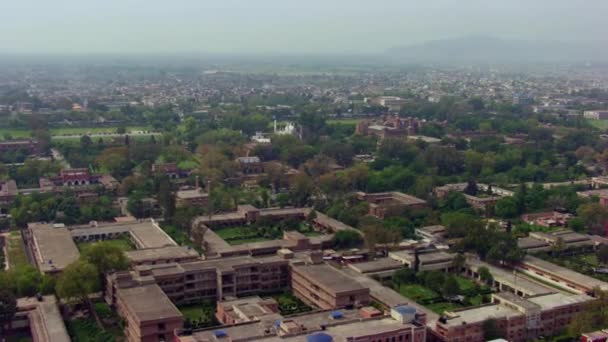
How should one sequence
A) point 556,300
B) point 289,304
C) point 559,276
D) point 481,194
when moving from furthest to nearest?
point 481,194
point 559,276
point 289,304
point 556,300

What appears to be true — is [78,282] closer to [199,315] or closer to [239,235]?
[199,315]

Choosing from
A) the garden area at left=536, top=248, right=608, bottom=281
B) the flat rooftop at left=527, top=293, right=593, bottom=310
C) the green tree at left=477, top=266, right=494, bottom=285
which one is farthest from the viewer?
the garden area at left=536, top=248, right=608, bottom=281

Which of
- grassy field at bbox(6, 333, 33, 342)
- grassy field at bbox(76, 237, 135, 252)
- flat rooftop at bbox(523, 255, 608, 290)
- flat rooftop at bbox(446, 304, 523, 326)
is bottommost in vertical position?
grassy field at bbox(76, 237, 135, 252)

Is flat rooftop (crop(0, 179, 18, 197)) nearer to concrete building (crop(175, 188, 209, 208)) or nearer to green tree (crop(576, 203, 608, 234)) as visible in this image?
concrete building (crop(175, 188, 209, 208))

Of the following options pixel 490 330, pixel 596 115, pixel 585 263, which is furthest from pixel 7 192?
pixel 596 115

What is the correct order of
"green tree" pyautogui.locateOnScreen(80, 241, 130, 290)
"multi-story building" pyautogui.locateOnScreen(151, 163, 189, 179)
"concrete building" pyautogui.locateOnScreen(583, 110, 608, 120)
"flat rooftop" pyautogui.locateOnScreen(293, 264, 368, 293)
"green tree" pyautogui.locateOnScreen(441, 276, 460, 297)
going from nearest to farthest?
"flat rooftop" pyautogui.locateOnScreen(293, 264, 368, 293) → "green tree" pyautogui.locateOnScreen(80, 241, 130, 290) → "green tree" pyautogui.locateOnScreen(441, 276, 460, 297) → "multi-story building" pyautogui.locateOnScreen(151, 163, 189, 179) → "concrete building" pyautogui.locateOnScreen(583, 110, 608, 120)

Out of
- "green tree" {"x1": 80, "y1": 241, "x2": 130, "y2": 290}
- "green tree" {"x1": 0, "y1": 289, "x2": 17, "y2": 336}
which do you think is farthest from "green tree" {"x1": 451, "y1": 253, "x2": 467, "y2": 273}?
"green tree" {"x1": 0, "y1": 289, "x2": 17, "y2": 336}

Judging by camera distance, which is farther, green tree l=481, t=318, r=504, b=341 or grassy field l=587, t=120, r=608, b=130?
grassy field l=587, t=120, r=608, b=130

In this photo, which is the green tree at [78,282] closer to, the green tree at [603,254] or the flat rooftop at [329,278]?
the flat rooftop at [329,278]
